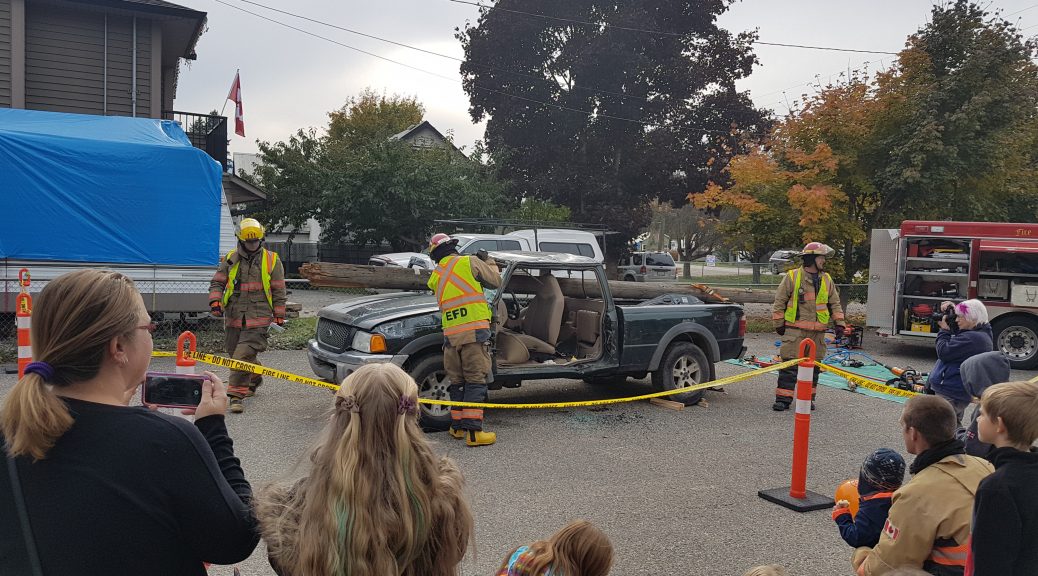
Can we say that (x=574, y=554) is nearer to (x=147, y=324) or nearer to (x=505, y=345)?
(x=147, y=324)

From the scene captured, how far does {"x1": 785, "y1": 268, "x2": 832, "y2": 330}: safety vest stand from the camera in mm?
9477

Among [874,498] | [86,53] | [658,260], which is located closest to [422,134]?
[658,260]

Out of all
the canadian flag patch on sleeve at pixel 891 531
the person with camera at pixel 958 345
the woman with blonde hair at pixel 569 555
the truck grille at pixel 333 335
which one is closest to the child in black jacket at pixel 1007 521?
the canadian flag patch on sleeve at pixel 891 531

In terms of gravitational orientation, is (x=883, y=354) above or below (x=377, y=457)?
below

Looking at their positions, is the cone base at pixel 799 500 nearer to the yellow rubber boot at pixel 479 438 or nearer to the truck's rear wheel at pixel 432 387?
the yellow rubber boot at pixel 479 438

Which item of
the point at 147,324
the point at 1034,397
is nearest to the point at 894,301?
the point at 1034,397

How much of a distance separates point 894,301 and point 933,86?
5.57m

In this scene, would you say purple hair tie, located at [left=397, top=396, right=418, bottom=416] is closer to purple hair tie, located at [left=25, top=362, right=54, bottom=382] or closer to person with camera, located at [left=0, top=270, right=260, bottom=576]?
person with camera, located at [left=0, top=270, right=260, bottom=576]

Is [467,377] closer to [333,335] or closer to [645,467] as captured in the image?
[333,335]

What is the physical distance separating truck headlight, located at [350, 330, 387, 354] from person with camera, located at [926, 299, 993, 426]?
4.80 metres

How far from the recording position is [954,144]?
1706 cm

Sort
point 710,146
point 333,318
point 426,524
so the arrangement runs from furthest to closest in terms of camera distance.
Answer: point 710,146 < point 333,318 < point 426,524

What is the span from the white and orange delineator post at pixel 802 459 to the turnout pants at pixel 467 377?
2.60 m

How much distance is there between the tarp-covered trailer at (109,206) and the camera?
39.1ft
